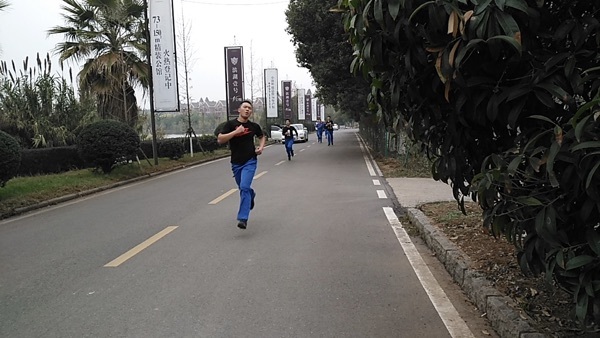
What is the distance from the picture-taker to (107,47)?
63.4 feet

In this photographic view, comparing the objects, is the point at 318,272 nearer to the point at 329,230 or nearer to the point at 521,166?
the point at 329,230

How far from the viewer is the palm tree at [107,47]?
18.6 m

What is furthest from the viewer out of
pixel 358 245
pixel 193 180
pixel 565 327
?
pixel 193 180

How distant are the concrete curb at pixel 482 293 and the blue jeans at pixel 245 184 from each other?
263 cm

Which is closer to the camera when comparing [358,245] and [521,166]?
[521,166]

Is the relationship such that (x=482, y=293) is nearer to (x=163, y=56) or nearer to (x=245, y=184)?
(x=245, y=184)

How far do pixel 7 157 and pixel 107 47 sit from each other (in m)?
11.5

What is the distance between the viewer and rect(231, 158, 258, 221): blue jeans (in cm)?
699

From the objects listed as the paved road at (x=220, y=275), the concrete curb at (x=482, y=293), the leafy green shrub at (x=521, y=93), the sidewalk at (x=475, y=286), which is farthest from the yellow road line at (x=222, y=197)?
the leafy green shrub at (x=521, y=93)

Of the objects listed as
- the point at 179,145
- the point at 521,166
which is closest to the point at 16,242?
the point at 521,166

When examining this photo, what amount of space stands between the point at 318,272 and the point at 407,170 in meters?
10.1

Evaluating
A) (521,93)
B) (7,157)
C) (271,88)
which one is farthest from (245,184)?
(271,88)

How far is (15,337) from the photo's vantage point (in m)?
3.65

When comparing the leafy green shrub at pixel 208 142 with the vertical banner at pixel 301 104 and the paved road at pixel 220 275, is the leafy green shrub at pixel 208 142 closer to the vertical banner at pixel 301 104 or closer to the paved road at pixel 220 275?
the paved road at pixel 220 275
